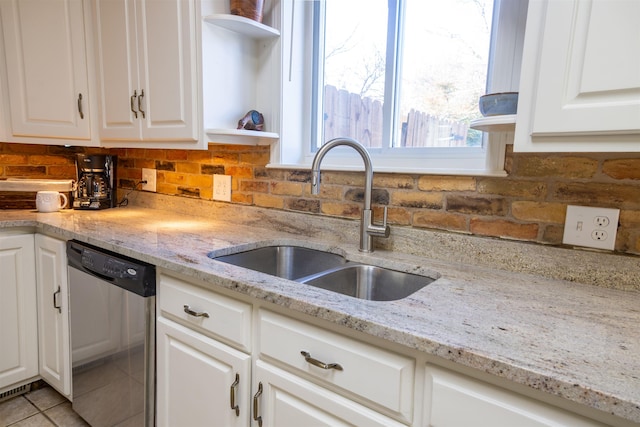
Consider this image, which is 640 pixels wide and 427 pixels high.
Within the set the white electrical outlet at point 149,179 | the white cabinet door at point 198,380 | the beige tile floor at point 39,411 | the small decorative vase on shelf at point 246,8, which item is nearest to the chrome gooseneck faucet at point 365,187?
the white cabinet door at point 198,380

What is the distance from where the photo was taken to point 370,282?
4.38 ft

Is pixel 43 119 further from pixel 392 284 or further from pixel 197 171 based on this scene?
pixel 392 284

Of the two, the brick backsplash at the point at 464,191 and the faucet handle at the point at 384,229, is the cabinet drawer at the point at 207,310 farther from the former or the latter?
the brick backsplash at the point at 464,191

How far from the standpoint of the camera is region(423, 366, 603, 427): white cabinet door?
0.65 metres

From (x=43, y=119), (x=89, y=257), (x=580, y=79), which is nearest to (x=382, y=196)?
(x=580, y=79)

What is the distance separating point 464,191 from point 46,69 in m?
2.19

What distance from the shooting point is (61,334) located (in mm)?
1756

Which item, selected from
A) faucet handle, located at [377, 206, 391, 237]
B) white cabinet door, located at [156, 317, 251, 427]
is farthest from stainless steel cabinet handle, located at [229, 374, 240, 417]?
faucet handle, located at [377, 206, 391, 237]

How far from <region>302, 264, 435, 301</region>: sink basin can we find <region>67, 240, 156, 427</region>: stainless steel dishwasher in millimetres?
618

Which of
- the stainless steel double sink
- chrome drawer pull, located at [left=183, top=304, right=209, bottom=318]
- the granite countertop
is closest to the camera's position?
the granite countertop

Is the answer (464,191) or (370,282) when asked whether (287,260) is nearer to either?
(370,282)

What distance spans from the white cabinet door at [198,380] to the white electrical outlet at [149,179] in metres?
1.26

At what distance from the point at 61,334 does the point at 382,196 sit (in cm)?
159

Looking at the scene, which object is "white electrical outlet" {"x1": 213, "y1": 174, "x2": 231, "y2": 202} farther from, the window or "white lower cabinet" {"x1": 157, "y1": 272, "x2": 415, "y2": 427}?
"white lower cabinet" {"x1": 157, "y1": 272, "x2": 415, "y2": 427}
